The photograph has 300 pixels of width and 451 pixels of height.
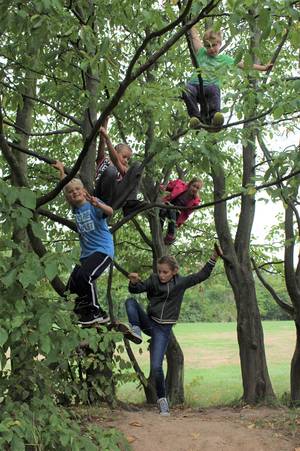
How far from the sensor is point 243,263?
8133 mm

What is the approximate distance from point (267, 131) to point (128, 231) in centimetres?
329

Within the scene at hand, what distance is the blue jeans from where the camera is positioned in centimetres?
589

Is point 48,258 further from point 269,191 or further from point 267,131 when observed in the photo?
point 267,131

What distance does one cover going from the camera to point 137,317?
596cm

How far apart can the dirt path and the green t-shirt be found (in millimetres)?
3310

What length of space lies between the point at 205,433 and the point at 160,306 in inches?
54.4

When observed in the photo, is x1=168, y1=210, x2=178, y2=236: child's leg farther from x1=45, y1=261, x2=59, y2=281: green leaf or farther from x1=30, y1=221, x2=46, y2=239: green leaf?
x1=45, y1=261, x2=59, y2=281: green leaf

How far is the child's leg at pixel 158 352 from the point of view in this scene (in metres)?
5.88

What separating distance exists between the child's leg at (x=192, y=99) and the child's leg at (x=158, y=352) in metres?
2.37

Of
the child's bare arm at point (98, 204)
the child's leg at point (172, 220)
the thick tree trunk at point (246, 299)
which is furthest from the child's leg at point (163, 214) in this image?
the child's bare arm at point (98, 204)

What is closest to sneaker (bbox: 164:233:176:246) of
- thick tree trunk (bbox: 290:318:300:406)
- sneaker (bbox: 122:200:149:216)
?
sneaker (bbox: 122:200:149:216)

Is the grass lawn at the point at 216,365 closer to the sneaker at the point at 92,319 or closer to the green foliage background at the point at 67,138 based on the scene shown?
the green foliage background at the point at 67,138

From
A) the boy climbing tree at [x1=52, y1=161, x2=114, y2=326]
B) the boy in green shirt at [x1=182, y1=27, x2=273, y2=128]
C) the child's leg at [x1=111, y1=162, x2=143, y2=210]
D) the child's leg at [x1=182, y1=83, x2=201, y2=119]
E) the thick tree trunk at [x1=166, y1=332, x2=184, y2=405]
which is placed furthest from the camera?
the thick tree trunk at [x1=166, y1=332, x2=184, y2=405]

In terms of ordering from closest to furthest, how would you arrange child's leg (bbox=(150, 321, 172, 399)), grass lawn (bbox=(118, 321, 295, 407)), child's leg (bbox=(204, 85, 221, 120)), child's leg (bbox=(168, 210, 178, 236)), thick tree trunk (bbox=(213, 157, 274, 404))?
child's leg (bbox=(150, 321, 172, 399)), child's leg (bbox=(204, 85, 221, 120)), child's leg (bbox=(168, 210, 178, 236)), thick tree trunk (bbox=(213, 157, 274, 404)), grass lawn (bbox=(118, 321, 295, 407))
